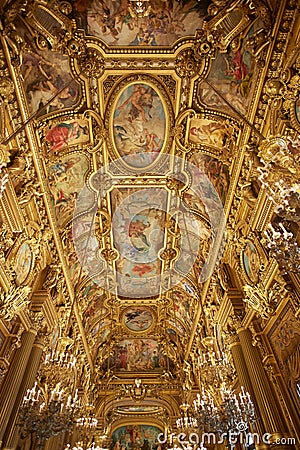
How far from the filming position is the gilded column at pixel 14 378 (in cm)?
705

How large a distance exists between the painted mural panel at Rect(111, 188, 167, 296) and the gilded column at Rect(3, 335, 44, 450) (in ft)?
17.4

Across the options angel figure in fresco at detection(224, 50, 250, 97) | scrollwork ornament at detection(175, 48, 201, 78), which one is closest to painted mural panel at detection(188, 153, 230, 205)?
angel figure in fresco at detection(224, 50, 250, 97)

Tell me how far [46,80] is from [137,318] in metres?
13.7

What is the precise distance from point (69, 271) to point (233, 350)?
6773 millimetres

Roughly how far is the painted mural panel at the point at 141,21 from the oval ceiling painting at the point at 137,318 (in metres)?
13.1

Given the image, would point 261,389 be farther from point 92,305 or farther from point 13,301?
point 92,305

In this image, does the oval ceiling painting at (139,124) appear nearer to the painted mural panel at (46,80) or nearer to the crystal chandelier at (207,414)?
the painted mural panel at (46,80)

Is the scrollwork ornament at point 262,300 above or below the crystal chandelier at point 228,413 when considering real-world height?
above

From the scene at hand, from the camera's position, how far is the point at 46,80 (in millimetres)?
7852

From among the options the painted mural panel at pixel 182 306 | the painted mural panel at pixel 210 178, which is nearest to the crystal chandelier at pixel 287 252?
the painted mural panel at pixel 210 178

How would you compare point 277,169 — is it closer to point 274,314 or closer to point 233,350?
point 274,314

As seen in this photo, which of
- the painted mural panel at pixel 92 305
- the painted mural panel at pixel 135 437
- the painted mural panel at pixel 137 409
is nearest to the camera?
the painted mural panel at pixel 92 305

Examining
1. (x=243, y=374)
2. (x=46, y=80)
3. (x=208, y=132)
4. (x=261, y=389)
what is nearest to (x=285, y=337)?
(x=261, y=389)

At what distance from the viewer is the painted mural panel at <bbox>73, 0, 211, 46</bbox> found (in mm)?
7168
